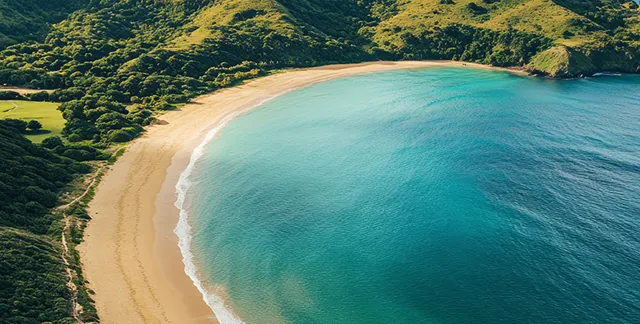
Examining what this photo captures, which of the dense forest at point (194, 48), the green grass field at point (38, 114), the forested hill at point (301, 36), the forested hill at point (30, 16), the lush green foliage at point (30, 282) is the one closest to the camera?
the lush green foliage at point (30, 282)

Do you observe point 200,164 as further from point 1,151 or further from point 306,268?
point 306,268

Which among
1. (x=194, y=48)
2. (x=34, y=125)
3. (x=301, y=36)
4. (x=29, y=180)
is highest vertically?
(x=301, y=36)

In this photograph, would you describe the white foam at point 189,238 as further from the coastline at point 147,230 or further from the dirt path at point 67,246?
the dirt path at point 67,246

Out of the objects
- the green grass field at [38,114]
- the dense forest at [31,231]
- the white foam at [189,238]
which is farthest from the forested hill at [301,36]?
the dense forest at [31,231]

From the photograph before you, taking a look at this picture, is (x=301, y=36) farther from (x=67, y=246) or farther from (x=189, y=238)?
(x=67, y=246)

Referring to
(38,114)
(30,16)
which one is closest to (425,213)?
(38,114)

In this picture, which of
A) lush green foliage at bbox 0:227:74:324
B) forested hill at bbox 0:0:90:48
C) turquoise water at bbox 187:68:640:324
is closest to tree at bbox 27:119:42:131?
turquoise water at bbox 187:68:640:324

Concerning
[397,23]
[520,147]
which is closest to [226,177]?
[520,147]
